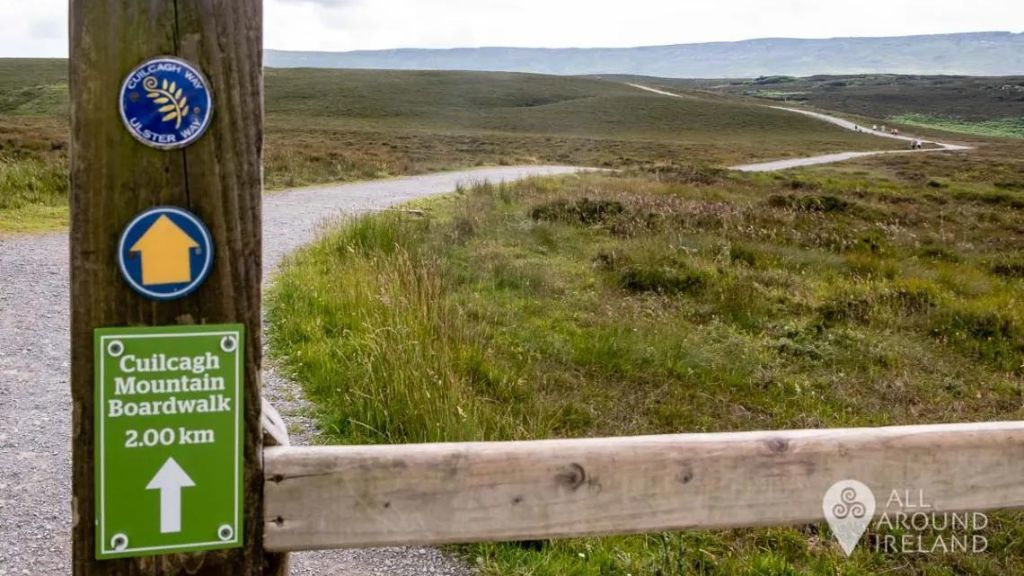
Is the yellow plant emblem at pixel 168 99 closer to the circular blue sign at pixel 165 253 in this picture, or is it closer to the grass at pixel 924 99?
the circular blue sign at pixel 165 253

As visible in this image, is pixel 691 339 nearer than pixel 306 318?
No

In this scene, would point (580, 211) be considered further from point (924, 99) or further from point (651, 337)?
point (924, 99)

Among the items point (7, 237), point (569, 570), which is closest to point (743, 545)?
point (569, 570)

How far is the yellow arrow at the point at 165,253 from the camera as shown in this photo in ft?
4.03

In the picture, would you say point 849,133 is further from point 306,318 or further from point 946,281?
point 306,318

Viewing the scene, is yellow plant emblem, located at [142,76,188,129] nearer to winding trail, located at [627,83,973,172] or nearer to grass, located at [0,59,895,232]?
grass, located at [0,59,895,232]

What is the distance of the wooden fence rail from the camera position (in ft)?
4.76

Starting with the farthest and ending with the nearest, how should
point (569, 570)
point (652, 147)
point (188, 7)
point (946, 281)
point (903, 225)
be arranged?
point (652, 147) → point (903, 225) → point (946, 281) → point (569, 570) → point (188, 7)

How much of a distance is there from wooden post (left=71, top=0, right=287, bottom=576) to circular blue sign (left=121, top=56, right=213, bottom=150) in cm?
1

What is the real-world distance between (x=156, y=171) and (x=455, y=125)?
6654cm

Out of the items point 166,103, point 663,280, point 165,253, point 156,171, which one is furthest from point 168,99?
point 663,280

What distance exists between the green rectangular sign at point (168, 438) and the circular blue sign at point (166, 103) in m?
0.30

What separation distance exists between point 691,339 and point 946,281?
15.9ft

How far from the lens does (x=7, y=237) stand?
32.6 feet
